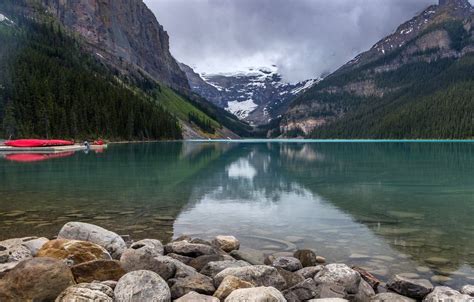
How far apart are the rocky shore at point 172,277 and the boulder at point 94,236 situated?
0.03 m

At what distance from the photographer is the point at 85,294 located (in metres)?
7.78

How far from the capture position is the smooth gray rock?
978 cm

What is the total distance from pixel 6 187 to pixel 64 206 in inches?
445

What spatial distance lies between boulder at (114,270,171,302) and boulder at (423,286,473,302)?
5.90 m

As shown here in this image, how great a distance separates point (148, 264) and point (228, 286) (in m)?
2.51

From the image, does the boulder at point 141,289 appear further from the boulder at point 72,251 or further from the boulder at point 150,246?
the boulder at point 150,246

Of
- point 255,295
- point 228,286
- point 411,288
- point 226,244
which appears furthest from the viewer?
point 226,244

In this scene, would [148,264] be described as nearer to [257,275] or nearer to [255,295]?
[257,275]

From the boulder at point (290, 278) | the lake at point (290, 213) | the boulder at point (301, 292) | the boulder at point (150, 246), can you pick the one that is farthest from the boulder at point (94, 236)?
the boulder at point (301, 292)

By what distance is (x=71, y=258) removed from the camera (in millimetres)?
10266

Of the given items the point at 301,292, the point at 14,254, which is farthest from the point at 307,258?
the point at 14,254

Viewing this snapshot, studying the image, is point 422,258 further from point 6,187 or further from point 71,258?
point 6,187

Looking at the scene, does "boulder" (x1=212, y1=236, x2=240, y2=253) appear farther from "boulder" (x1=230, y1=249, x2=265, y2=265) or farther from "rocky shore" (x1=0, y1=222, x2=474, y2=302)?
"rocky shore" (x1=0, y1=222, x2=474, y2=302)

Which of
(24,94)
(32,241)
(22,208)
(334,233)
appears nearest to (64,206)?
(22,208)
